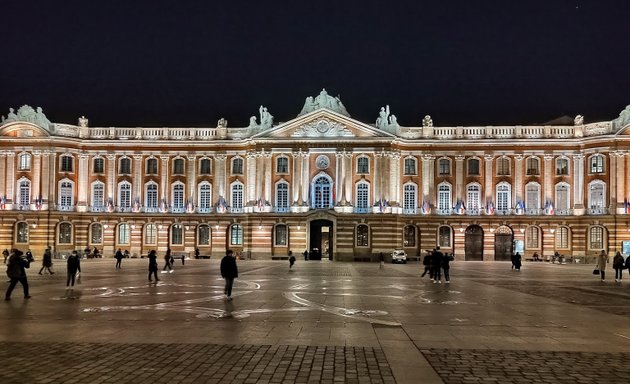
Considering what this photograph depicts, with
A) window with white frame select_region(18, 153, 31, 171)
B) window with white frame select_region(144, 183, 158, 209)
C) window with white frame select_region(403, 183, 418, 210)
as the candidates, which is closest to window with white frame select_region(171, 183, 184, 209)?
window with white frame select_region(144, 183, 158, 209)

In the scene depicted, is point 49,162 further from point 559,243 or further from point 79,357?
point 79,357

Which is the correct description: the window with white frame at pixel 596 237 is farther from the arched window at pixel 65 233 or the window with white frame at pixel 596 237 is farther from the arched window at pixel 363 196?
the arched window at pixel 65 233

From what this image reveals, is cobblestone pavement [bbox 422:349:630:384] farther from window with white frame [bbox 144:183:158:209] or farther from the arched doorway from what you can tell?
window with white frame [bbox 144:183:158:209]

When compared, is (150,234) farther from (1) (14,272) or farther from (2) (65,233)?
(1) (14,272)

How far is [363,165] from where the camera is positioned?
247ft

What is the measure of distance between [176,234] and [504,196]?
129 feet

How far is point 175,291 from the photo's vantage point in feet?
93.6

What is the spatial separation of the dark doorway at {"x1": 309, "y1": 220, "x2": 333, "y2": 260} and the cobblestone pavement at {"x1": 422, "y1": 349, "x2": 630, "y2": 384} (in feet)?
202

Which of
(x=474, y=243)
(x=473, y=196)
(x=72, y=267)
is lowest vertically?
(x=474, y=243)

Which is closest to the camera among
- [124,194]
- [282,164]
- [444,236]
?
[282,164]

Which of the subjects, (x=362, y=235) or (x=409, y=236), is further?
(x=409, y=236)

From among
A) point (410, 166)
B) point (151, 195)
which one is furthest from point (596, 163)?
point (151, 195)

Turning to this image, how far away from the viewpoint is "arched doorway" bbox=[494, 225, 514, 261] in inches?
2980

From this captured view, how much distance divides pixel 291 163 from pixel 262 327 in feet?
194
